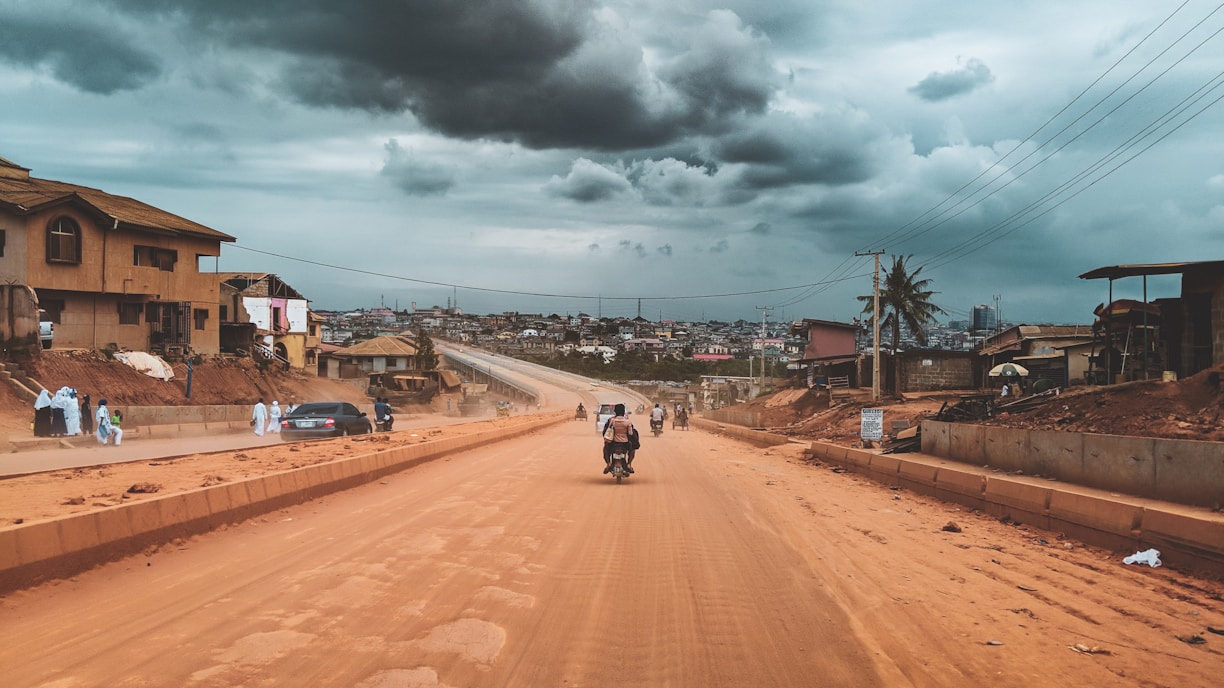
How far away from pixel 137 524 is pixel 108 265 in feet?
135

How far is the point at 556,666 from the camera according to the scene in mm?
5176

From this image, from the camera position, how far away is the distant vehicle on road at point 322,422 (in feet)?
94.5

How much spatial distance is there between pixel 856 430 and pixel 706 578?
3076cm

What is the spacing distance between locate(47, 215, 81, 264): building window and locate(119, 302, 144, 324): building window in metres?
4.17

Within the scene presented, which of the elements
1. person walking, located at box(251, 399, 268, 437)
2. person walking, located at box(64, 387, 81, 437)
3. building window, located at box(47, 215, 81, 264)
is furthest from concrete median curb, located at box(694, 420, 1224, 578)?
building window, located at box(47, 215, 81, 264)

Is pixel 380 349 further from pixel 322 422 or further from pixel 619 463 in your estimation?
pixel 619 463

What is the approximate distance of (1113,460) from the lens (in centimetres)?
1282

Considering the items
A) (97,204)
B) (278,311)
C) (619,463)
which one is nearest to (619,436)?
(619,463)

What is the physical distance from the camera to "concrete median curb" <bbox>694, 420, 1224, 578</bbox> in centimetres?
905

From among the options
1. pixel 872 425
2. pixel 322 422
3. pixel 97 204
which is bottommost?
pixel 322 422

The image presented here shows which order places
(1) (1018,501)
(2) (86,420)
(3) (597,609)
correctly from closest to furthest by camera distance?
(3) (597,609) < (1) (1018,501) < (2) (86,420)

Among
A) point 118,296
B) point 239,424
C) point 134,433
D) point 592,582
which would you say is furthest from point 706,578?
point 118,296

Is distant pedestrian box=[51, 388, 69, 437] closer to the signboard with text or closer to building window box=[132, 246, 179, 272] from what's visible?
building window box=[132, 246, 179, 272]

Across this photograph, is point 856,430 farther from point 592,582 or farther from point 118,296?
point 118,296
